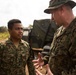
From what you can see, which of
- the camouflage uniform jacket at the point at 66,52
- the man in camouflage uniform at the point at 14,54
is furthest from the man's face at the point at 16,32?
the camouflage uniform jacket at the point at 66,52

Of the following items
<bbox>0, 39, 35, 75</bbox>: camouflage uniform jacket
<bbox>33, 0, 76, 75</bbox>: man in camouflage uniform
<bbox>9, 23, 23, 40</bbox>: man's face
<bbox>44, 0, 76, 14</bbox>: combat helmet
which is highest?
<bbox>44, 0, 76, 14</bbox>: combat helmet

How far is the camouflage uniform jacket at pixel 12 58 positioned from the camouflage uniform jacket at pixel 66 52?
1876 mm

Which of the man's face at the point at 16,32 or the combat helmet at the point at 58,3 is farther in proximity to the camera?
the man's face at the point at 16,32

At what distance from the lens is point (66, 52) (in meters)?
2.91

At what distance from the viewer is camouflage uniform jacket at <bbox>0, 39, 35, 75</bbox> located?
4.81 metres

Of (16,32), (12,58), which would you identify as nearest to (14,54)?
(12,58)

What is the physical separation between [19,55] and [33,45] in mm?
9275

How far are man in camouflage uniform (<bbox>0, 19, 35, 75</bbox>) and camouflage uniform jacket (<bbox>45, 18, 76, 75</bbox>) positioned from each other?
1.88 meters

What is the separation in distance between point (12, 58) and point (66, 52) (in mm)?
2140

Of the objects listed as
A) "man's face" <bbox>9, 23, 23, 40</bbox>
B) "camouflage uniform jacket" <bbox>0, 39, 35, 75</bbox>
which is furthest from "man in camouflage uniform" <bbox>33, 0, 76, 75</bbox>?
"man's face" <bbox>9, 23, 23, 40</bbox>

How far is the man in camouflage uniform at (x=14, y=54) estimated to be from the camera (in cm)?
482

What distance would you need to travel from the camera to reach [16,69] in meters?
4.87

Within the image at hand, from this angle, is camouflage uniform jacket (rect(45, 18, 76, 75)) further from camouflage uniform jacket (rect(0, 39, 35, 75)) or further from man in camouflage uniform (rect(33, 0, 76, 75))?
camouflage uniform jacket (rect(0, 39, 35, 75))

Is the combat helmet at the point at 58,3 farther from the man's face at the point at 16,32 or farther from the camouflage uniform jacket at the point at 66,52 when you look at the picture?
the man's face at the point at 16,32
